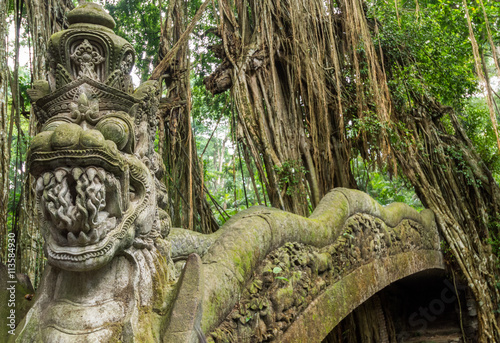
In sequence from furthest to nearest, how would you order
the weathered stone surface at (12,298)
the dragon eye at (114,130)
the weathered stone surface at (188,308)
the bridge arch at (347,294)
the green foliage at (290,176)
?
the green foliage at (290,176), the bridge arch at (347,294), the weathered stone surface at (12,298), the dragon eye at (114,130), the weathered stone surface at (188,308)

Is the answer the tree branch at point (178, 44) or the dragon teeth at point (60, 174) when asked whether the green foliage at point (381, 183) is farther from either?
the dragon teeth at point (60, 174)

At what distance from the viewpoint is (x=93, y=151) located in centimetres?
160

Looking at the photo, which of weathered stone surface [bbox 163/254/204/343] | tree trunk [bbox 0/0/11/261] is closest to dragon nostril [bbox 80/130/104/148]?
weathered stone surface [bbox 163/254/204/343]

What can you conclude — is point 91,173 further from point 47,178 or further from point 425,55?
point 425,55

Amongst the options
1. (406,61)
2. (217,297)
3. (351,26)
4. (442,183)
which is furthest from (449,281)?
(217,297)

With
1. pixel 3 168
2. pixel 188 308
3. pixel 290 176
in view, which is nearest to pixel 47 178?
pixel 188 308

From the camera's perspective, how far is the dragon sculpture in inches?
62.6

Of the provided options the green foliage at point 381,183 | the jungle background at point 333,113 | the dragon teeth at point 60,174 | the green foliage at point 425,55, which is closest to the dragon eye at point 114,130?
the dragon teeth at point 60,174

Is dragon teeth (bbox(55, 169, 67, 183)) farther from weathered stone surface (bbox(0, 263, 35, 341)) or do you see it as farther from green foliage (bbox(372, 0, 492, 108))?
green foliage (bbox(372, 0, 492, 108))

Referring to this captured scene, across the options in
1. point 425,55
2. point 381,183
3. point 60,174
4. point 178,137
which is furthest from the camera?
point 381,183

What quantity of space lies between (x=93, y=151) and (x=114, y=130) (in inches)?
8.3

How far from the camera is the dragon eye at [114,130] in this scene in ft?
5.85

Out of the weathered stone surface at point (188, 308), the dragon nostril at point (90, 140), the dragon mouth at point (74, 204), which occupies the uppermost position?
the dragon nostril at point (90, 140)

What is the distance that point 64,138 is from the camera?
1.58 m
